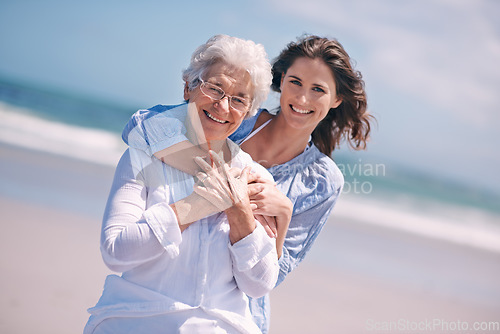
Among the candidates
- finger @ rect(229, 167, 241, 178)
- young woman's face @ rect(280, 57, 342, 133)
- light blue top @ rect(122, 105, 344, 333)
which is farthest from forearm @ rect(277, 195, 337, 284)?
finger @ rect(229, 167, 241, 178)

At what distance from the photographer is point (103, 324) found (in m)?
1.90

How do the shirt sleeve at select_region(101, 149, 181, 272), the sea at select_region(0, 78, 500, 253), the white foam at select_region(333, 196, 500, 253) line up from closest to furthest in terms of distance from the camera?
the shirt sleeve at select_region(101, 149, 181, 272) → the white foam at select_region(333, 196, 500, 253) → the sea at select_region(0, 78, 500, 253)

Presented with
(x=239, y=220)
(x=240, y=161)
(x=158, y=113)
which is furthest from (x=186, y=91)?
(x=239, y=220)

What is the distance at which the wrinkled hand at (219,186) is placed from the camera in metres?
1.89

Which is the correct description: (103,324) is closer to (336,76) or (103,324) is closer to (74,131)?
(336,76)

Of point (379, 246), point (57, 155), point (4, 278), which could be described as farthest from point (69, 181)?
point (379, 246)

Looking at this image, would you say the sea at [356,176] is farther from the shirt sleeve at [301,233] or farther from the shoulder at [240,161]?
the shoulder at [240,161]

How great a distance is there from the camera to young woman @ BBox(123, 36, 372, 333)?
2.88 meters

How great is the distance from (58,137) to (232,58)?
37.6 feet

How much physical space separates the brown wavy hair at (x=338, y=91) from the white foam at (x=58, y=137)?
7.47 m

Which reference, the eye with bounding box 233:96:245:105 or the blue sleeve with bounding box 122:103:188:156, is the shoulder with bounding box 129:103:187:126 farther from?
the eye with bounding box 233:96:245:105

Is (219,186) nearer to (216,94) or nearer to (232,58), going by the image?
(216,94)

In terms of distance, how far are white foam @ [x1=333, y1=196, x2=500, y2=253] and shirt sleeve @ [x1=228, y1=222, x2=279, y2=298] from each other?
7.45m

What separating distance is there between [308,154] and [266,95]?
1034 millimetres
